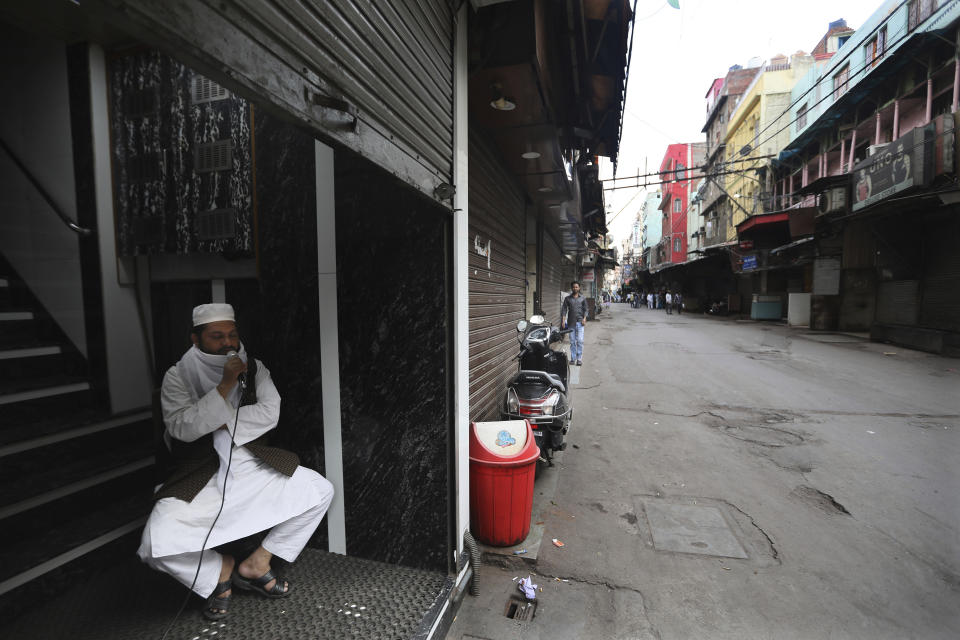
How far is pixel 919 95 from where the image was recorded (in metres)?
→ 14.0

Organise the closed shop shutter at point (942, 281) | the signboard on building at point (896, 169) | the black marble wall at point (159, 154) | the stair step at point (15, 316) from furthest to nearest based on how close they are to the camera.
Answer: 1. the closed shop shutter at point (942, 281)
2. the signboard on building at point (896, 169)
3. the black marble wall at point (159, 154)
4. the stair step at point (15, 316)

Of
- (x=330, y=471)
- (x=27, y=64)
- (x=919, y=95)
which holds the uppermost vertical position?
(x=919, y=95)

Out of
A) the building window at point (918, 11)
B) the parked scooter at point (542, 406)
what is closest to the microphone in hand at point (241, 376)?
the parked scooter at point (542, 406)

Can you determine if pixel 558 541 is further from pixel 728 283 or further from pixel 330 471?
pixel 728 283

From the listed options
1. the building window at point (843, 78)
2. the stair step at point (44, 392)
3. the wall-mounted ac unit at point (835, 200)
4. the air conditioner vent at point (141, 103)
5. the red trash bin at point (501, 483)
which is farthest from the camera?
the building window at point (843, 78)

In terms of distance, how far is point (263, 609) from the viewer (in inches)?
99.1

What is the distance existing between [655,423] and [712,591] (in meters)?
3.71

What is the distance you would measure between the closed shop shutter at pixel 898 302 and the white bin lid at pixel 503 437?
17704mm

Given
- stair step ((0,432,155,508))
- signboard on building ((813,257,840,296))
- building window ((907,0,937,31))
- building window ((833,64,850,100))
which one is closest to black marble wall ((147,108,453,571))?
stair step ((0,432,155,508))

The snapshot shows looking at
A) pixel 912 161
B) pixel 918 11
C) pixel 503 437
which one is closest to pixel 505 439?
pixel 503 437

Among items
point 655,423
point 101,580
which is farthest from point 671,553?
point 101,580

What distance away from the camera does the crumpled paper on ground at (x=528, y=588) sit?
2.77 m

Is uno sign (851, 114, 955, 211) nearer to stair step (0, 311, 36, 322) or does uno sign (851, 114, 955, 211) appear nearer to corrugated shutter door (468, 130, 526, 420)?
corrugated shutter door (468, 130, 526, 420)

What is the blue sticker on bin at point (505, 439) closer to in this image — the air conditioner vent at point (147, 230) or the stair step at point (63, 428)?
the stair step at point (63, 428)
